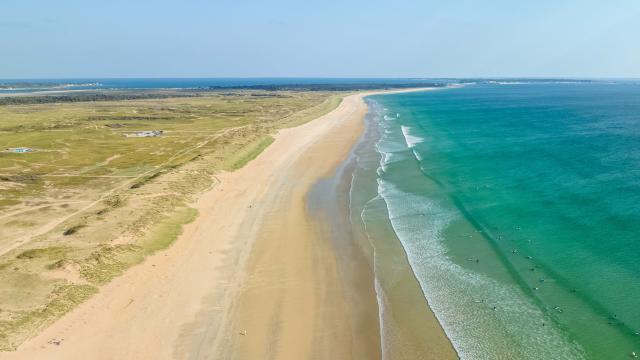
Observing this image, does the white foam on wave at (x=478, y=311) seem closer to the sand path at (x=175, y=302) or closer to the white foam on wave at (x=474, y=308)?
the white foam on wave at (x=474, y=308)

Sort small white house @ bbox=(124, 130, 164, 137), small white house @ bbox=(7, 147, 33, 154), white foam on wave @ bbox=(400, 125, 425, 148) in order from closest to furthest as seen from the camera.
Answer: small white house @ bbox=(7, 147, 33, 154) → white foam on wave @ bbox=(400, 125, 425, 148) → small white house @ bbox=(124, 130, 164, 137)

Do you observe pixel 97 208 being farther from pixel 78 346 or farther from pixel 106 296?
pixel 78 346

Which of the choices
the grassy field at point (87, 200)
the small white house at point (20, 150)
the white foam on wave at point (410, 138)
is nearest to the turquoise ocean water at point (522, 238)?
the white foam on wave at point (410, 138)

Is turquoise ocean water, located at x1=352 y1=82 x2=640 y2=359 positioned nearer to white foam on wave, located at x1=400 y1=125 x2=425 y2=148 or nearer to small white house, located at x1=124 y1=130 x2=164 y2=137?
white foam on wave, located at x1=400 y1=125 x2=425 y2=148

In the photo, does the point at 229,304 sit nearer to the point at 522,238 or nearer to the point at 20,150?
the point at 522,238

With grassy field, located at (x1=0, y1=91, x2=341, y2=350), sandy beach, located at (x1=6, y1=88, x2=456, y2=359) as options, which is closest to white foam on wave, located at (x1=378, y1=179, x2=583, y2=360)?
sandy beach, located at (x1=6, y1=88, x2=456, y2=359)

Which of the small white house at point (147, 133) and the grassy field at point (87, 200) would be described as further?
the small white house at point (147, 133)

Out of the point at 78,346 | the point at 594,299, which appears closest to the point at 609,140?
the point at 594,299
